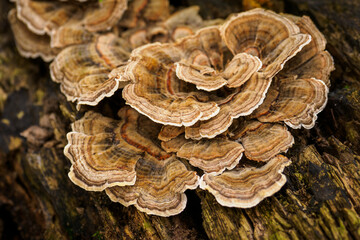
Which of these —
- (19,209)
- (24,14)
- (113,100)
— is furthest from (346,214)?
(24,14)

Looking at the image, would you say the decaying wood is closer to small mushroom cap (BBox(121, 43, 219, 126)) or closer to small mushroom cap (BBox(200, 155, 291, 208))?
small mushroom cap (BBox(200, 155, 291, 208))

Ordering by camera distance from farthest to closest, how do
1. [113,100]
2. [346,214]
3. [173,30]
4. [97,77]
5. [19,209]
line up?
[19,209], [173,30], [113,100], [97,77], [346,214]

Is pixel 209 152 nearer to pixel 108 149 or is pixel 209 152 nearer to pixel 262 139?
pixel 262 139

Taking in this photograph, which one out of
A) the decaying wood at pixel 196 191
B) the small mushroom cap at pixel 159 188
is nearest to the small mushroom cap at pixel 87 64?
the decaying wood at pixel 196 191

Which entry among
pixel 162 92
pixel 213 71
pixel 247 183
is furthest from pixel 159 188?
pixel 213 71

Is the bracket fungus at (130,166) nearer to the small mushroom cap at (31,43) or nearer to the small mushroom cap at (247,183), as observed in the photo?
the small mushroom cap at (247,183)

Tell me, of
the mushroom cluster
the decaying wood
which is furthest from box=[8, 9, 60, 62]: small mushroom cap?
the mushroom cluster

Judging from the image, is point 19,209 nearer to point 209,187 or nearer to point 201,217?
point 201,217
